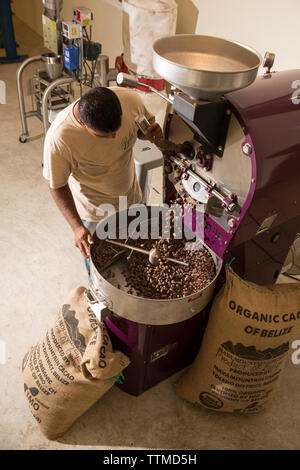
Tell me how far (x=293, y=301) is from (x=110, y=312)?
75cm

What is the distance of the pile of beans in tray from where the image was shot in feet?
5.03

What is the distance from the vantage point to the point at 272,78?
152cm

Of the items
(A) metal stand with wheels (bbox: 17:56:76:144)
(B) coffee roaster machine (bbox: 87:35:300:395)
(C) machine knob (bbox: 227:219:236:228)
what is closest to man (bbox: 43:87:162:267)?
(B) coffee roaster machine (bbox: 87:35:300:395)

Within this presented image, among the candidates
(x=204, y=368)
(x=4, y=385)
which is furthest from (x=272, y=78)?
(x=4, y=385)

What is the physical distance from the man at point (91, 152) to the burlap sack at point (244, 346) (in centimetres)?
64

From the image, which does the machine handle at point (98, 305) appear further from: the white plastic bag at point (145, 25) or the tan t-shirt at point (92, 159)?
the white plastic bag at point (145, 25)

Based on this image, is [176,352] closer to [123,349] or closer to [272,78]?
[123,349]

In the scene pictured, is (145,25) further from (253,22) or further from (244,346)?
(244,346)

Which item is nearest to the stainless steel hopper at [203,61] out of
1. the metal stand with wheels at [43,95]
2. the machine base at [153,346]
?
the machine base at [153,346]

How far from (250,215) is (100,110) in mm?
695

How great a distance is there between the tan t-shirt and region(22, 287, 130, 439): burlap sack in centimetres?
52

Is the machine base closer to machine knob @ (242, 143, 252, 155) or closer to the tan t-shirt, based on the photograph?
the tan t-shirt

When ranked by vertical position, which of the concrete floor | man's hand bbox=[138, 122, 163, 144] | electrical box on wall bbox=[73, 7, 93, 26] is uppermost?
electrical box on wall bbox=[73, 7, 93, 26]

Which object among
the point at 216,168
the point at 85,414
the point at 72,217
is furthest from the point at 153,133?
the point at 85,414
